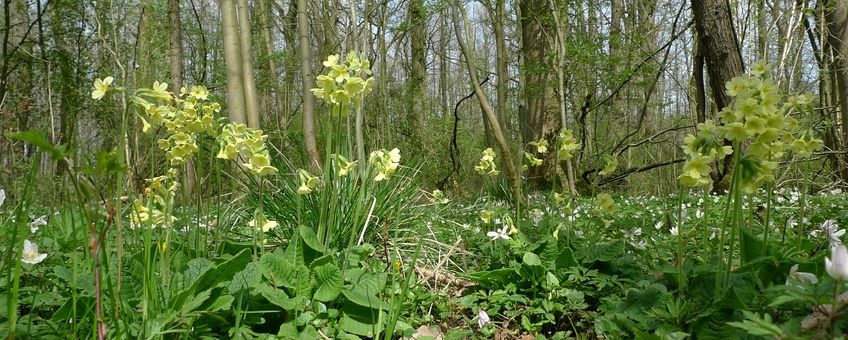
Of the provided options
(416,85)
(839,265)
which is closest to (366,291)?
(839,265)

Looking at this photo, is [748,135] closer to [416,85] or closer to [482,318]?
[482,318]

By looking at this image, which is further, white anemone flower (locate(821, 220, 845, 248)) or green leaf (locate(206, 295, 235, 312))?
white anemone flower (locate(821, 220, 845, 248))

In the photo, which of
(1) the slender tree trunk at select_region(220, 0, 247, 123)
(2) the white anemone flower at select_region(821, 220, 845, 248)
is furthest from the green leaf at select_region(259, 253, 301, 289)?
(1) the slender tree trunk at select_region(220, 0, 247, 123)

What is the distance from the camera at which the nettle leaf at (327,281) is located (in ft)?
5.55

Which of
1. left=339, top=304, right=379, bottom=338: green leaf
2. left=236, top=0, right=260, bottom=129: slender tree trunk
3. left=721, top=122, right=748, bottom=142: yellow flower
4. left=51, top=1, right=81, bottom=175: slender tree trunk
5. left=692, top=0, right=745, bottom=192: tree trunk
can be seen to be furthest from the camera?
left=51, top=1, right=81, bottom=175: slender tree trunk

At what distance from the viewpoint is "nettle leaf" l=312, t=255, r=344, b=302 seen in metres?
1.69

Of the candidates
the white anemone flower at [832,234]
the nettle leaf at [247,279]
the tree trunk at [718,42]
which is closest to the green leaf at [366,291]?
the nettle leaf at [247,279]

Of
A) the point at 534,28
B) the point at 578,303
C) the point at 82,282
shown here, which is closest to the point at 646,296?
the point at 578,303

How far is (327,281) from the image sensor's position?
5.65 ft

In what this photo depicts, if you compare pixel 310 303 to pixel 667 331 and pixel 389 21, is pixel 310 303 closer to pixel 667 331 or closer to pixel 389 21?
pixel 667 331

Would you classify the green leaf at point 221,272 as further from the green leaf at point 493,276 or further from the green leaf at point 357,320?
the green leaf at point 493,276

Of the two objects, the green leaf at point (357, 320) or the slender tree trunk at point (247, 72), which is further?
the slender tree trunk at point (247, 72)

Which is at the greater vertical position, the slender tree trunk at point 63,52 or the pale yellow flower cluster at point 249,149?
the slender tree trunk at point 63,52

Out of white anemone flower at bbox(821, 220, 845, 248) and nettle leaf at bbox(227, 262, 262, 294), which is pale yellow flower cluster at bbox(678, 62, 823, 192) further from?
nettle leaf at bbox(227, 262, 262, 294)
